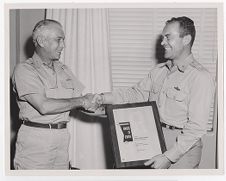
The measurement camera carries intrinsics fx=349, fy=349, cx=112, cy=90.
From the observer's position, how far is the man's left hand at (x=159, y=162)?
152 centimetres

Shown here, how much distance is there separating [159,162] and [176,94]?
309 millimetres

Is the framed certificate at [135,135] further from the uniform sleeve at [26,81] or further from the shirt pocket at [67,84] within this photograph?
the uniform sleeve at [26,81]

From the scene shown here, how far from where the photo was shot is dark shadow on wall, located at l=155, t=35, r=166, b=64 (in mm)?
1668

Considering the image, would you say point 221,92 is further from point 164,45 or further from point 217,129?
point 164,45

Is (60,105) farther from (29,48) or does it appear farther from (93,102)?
(29,48)

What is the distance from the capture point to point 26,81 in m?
1.56

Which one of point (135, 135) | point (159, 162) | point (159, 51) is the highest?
point (159, 51)

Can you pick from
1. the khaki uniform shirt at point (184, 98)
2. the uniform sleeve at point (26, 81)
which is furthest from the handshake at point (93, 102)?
the uniform sleeve at point (26, 81)

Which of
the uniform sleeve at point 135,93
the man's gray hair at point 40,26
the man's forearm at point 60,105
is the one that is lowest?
the man's forearm at point 60,105

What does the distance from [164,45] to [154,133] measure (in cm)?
41

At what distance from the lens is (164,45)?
1.62 meters

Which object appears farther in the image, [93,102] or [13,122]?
[93,102]

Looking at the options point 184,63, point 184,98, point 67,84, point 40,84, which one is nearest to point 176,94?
point 184,98

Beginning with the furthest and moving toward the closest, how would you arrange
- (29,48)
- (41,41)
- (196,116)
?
(29,48) → (41,41) → (196,116)
